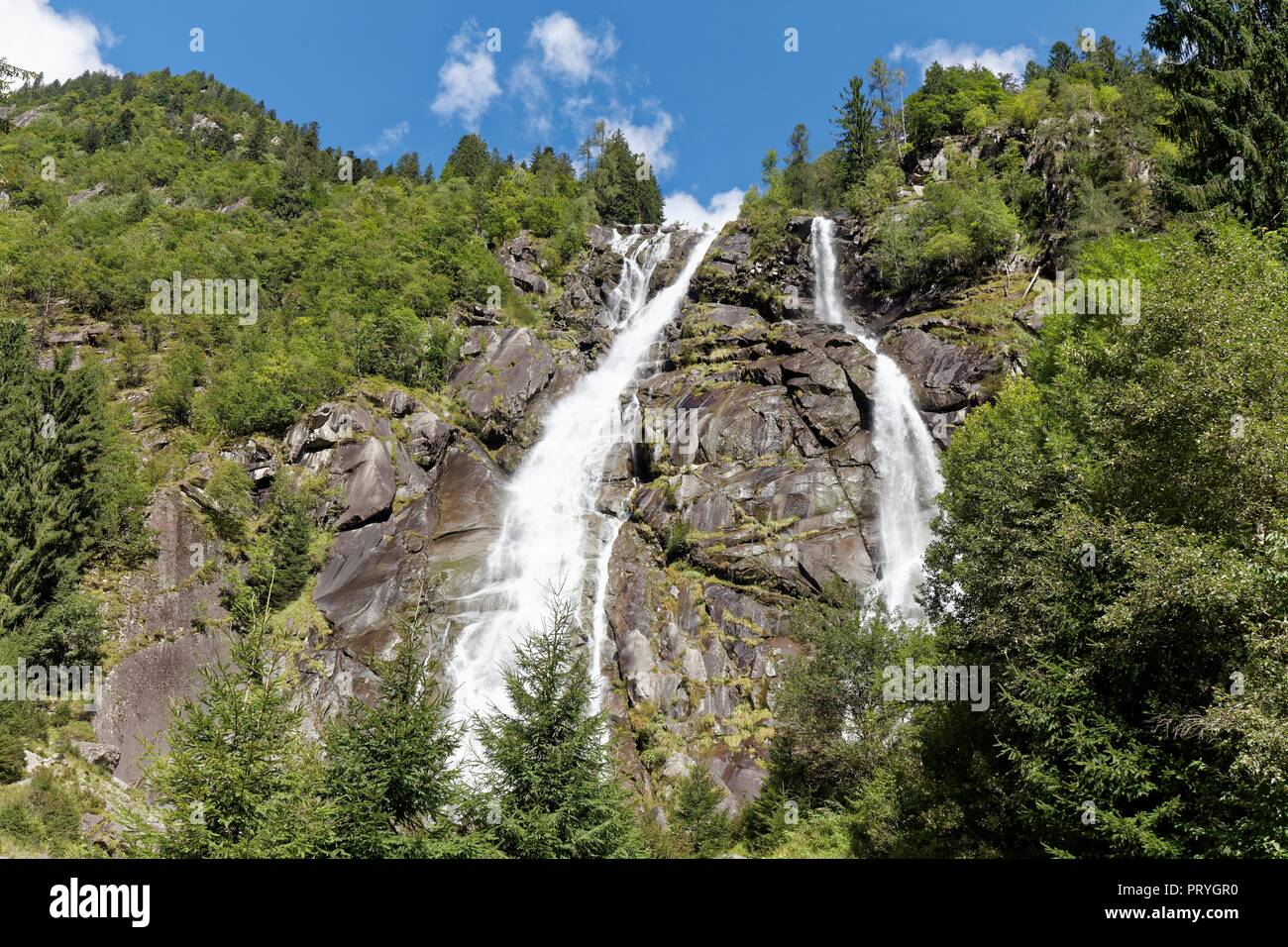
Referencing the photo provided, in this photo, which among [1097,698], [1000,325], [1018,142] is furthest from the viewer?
[1018,142]

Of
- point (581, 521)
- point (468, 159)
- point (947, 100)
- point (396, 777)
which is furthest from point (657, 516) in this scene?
point (468, 159)

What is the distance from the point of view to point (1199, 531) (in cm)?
1317

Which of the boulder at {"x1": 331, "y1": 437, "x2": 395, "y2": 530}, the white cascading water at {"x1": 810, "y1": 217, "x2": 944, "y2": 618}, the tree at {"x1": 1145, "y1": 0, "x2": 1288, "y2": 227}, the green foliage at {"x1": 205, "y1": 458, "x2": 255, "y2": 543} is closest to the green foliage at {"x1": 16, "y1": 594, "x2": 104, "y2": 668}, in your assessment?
the green foliage at {"x1": 205, "y1": 458, "x2": 255, "y2": 543}

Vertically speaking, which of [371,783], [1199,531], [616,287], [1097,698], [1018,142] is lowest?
[371,783]

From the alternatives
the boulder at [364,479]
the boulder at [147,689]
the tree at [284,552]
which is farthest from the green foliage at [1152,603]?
the boulder at [364,479]

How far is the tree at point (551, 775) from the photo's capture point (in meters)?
14.3

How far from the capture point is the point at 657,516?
40.3 meters

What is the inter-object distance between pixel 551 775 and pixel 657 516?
25.8 m

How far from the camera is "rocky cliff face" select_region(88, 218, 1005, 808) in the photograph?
32.8 metres

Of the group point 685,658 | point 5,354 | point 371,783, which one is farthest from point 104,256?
point 371,783

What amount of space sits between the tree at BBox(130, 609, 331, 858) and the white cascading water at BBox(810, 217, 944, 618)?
2665cm

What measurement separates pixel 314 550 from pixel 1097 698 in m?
36.9

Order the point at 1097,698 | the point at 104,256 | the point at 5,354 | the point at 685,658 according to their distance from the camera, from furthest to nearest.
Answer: the point at 104,256 → the point at 5,354 → the point at 685,658 → the point at 1097,698
